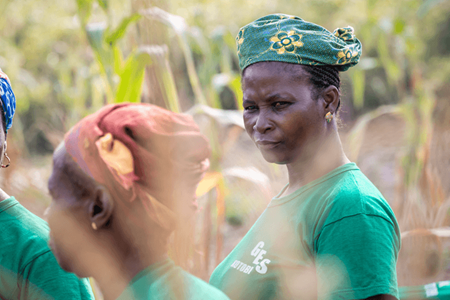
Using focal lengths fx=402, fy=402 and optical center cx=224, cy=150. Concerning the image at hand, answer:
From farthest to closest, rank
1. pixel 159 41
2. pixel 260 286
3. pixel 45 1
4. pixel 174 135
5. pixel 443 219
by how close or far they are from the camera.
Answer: pixel 45 1, pixel 443 219, pixel 260 286, pixel 174 135, pixel 159 41

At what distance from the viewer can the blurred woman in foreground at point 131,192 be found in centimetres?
58

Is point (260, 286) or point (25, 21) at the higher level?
point (25, 21)

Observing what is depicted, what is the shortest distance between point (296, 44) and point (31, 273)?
69 cm

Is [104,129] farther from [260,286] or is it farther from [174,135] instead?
[260,286]

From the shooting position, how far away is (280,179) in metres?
2.14

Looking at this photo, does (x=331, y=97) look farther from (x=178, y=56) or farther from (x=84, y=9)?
(x=178, y=56)

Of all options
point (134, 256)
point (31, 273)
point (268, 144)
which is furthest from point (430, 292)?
point (31, 273)

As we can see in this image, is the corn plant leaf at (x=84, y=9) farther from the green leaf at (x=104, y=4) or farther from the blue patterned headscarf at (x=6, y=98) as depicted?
the blue patterned headscarf at (x=6, y=98)

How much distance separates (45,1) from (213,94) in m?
3.33

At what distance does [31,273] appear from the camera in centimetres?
78

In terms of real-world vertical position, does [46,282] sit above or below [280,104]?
below

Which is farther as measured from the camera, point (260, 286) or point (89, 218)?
point (260, 286)

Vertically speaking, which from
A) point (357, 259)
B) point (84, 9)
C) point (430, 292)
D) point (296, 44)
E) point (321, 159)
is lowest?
point (430, 292)

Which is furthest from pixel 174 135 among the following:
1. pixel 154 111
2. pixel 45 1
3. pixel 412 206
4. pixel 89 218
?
pixel 45 1
